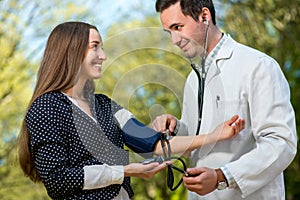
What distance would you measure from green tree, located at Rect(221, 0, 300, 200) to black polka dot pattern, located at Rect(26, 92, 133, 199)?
5.16 m

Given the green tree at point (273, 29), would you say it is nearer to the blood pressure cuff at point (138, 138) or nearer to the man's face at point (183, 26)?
the man's face at point (183, 26)

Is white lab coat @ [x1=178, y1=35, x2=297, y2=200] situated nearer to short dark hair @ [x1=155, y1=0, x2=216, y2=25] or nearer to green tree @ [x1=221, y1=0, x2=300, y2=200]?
short dark hair @ [x1=155, y1=0, x2=216, y2=25]

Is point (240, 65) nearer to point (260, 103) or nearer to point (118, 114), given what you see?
point (260, 103)

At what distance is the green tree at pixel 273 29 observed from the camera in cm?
719

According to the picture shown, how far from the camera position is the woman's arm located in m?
2.21

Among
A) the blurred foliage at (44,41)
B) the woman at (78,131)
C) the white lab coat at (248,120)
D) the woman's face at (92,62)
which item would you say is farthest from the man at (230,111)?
the blurred foliage at (44,41)

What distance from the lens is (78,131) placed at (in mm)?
2033

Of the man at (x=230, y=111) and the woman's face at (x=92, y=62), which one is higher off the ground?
the woman's face at (x=92, y=62)

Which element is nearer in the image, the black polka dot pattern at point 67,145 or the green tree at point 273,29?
the black polka dot pattern at point 67,145

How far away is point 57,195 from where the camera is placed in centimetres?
204

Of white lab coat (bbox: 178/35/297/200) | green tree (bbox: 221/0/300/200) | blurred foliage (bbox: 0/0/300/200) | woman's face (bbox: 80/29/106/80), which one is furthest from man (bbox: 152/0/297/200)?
green tree (bbox: 221/0/300/200)

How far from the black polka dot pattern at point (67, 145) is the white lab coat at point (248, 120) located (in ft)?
1.19

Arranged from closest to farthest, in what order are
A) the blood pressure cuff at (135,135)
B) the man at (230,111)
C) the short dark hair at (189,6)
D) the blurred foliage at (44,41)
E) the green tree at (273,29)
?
the blood pressure cuff at (135,135)
the man at (230,111)
the short dark hair at (189,6)
the blurred foliage at (44,41)
the green tree at (273,29)

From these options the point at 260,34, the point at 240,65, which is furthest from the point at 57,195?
the point at 260,34
